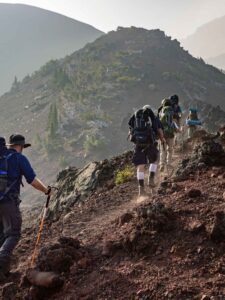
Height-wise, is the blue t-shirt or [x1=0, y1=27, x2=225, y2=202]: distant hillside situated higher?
[x1=0, y1=27, x2=225, y2=202]: distant hillside

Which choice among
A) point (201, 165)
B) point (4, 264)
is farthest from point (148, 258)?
point (201, 165)

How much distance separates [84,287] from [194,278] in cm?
142

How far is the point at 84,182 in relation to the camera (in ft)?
46.1

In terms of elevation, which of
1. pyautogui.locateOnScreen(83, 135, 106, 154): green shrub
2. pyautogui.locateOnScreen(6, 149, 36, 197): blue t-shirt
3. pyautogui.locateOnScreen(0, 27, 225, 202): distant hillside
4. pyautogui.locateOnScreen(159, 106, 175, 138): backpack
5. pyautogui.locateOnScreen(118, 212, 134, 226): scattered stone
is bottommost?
pyautogui.locateOnScreen(118, 212, 134, 226): scattered stone

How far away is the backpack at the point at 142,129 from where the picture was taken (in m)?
9.98

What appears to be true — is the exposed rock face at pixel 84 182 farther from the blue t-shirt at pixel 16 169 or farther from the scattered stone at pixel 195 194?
the blue t-shirt at pixel 16 169

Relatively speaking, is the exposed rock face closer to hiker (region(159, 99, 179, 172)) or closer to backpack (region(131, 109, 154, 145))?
hiker (region(159, 99, 179, 172))

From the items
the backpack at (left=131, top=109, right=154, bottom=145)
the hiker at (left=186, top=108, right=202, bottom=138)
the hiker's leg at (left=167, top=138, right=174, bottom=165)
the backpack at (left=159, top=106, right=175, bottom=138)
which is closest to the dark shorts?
the backpack at (left=131, top=109, right=154, bottom=145)

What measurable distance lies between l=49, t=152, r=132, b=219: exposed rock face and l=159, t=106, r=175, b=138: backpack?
2201 millimetres

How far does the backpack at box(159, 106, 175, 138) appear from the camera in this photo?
1259cm

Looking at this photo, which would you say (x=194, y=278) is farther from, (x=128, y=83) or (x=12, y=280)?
(x=128, y=83)

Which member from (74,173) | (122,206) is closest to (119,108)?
(74,173)

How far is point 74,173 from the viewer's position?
15883mm

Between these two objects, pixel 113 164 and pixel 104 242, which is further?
pixel 113 164
